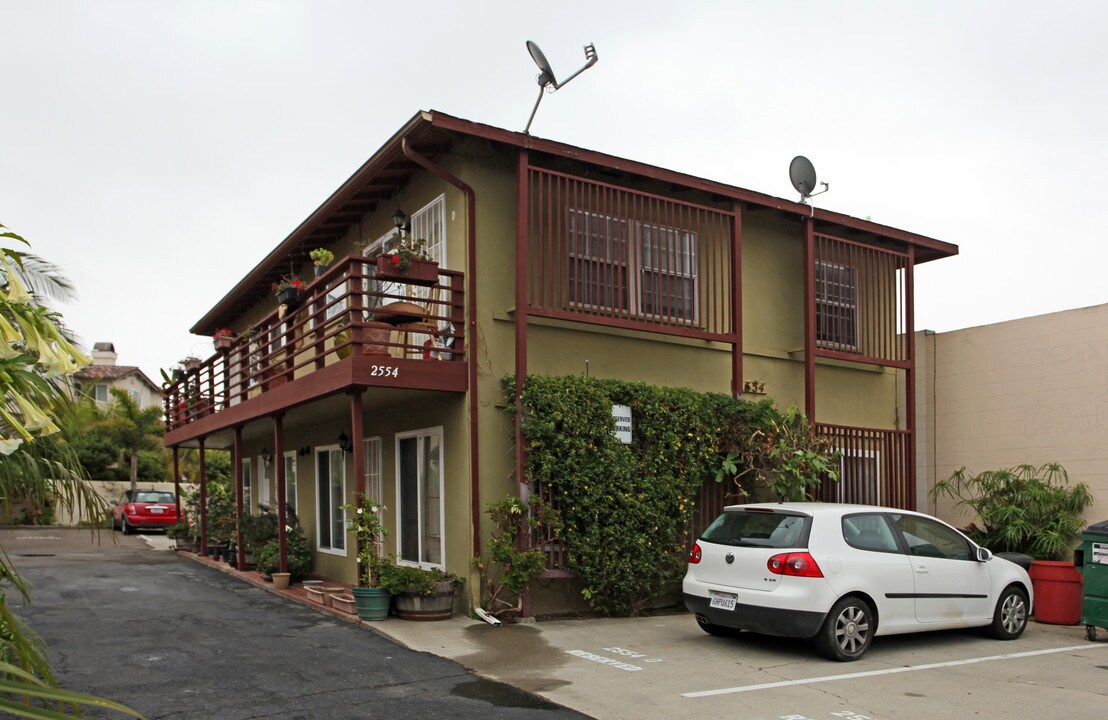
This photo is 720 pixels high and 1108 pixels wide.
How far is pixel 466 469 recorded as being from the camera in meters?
11.4

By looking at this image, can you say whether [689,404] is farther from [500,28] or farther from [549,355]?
[500,28]

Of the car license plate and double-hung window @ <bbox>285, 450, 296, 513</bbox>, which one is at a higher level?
double-hung window @ <bbox>285, 450, 296, 513</bbox>

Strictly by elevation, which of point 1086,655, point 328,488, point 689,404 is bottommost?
Answer: point 1086,655

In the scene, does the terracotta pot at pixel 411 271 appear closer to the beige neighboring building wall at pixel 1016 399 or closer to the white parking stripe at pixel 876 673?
the white parking stripe at pixel 876 673

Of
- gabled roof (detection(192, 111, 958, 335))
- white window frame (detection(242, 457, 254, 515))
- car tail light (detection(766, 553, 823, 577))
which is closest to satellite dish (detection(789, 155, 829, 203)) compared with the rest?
gabled roof (detection(192, 111, 958, 335))

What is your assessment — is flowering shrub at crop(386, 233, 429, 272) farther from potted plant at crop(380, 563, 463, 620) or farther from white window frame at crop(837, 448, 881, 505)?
white window frame at crop(837, 448, 881, 505)

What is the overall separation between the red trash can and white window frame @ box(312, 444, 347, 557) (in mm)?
9947

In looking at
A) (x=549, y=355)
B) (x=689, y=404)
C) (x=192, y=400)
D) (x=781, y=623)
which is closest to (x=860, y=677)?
(x=781, y=623)

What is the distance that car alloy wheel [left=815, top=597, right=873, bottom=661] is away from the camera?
8.73m

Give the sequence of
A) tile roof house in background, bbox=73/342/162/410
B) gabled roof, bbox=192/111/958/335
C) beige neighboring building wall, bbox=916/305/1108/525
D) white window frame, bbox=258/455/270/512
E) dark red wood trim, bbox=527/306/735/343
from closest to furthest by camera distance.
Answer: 1. gabled roof, bbox=192/111/958/335
2. dark red wood trim, bbox=527/306/735/343
3. beige neighboring building wall, bbox=916/305/1108/525
4. white window frame, bbox=258/455/270/512
5. tile roof house in background, bbox=73/342/162/410

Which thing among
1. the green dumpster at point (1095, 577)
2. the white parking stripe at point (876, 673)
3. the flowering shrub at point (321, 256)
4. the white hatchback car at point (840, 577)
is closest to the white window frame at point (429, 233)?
the flowering shrub at point (321, 256)

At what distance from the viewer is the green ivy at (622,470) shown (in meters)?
11.3

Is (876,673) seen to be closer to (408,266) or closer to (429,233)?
(408,266)

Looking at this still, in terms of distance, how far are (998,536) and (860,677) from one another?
661 centimetres
